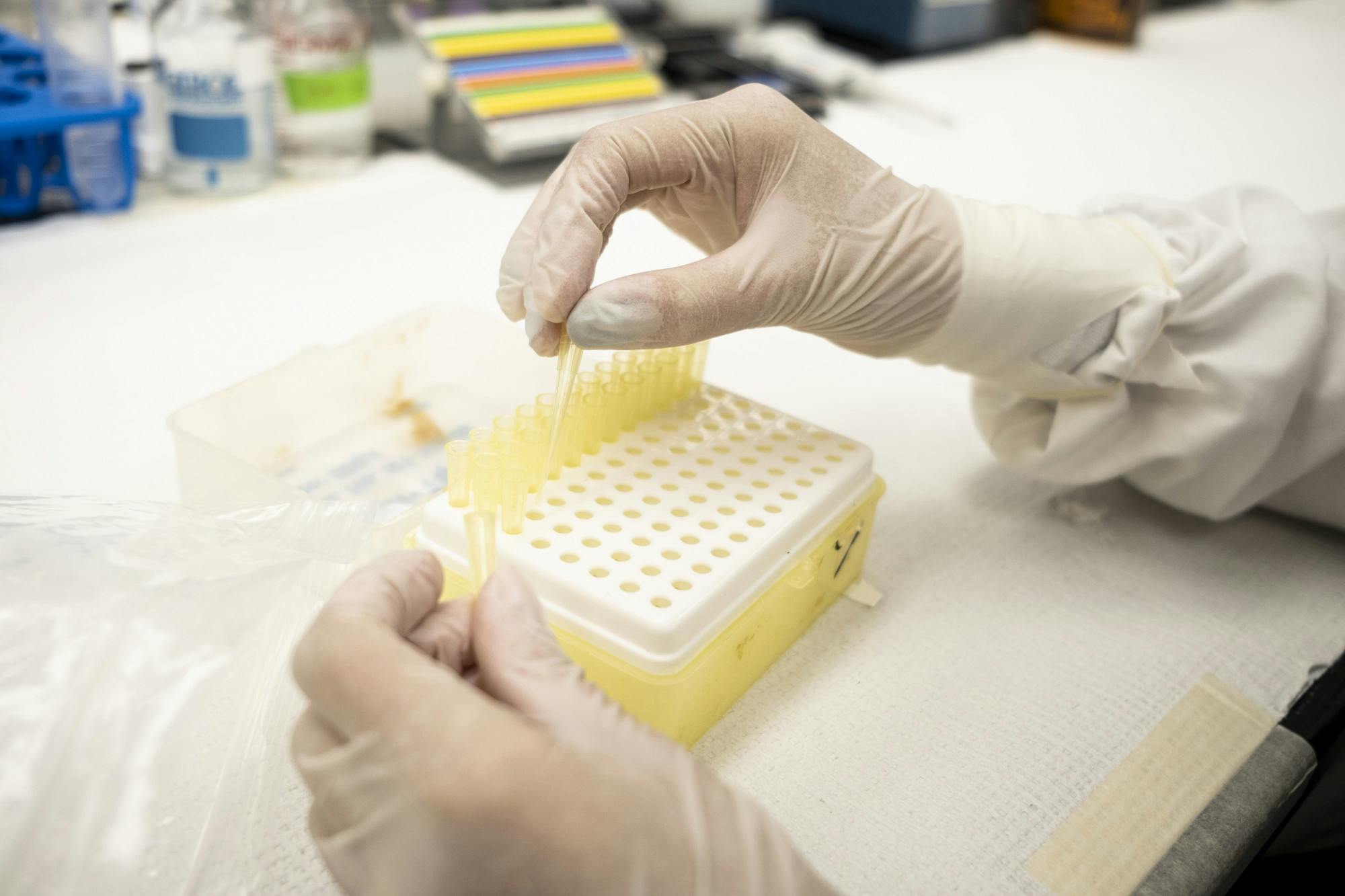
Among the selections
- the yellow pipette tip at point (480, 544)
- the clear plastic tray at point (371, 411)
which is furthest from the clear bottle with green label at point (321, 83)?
the yellow pipette tip at point (480, 544)

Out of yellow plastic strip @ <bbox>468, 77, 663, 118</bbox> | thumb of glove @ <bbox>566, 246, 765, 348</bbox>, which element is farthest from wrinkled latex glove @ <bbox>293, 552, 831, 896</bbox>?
yellow plastic strip @ <bbox>468, 77, 663, 118</bbox>

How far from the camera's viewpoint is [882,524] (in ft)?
3.12

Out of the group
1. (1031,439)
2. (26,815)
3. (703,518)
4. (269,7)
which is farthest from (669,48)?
(26,815)

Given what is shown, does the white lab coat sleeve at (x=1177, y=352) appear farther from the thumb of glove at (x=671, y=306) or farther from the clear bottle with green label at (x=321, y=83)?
the clear bottle with green label at (x=321, y=83)

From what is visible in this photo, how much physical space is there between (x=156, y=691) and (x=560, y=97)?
1151 millimetres

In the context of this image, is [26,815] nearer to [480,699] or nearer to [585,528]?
[480,699]

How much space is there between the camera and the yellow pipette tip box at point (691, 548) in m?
0.63

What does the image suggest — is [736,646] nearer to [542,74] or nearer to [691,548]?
[691,548]

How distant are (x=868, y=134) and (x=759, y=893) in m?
1.53

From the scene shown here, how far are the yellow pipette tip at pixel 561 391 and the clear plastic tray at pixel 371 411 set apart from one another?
0.44 feet

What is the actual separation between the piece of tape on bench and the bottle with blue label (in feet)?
3.94

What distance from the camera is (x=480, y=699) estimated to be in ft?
1.53

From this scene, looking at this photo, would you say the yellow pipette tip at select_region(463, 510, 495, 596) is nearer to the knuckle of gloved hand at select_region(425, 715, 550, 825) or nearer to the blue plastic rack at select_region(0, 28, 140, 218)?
the knuckle of gloved hand at select_region(425, 715, 550, 825)

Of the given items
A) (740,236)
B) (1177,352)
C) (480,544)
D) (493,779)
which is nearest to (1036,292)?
(1177,352)
